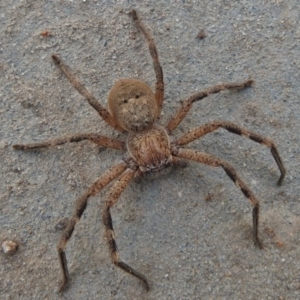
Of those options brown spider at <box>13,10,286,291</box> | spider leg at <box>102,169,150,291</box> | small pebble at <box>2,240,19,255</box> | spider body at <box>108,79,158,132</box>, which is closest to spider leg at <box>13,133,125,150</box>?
brown spider at <box>13,10,286,291</box>

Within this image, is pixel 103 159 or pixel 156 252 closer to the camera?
pixel 156 252

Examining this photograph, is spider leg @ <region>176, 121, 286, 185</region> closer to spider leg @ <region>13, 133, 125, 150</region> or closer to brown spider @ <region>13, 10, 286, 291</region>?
brown spider @ <region>13, 10, 286, 291</region>

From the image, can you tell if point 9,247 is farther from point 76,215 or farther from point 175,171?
point 175,171

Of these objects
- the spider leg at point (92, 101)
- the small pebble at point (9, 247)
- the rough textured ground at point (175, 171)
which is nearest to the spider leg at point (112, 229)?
the rough textured ground at point (175, 171)

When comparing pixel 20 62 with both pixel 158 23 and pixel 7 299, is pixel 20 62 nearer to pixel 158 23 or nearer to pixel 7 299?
pixel 158 23

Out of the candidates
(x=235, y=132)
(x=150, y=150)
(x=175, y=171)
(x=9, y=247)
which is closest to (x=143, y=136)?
(x=150, y=150)

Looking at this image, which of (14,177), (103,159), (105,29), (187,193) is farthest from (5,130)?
(187,193)
